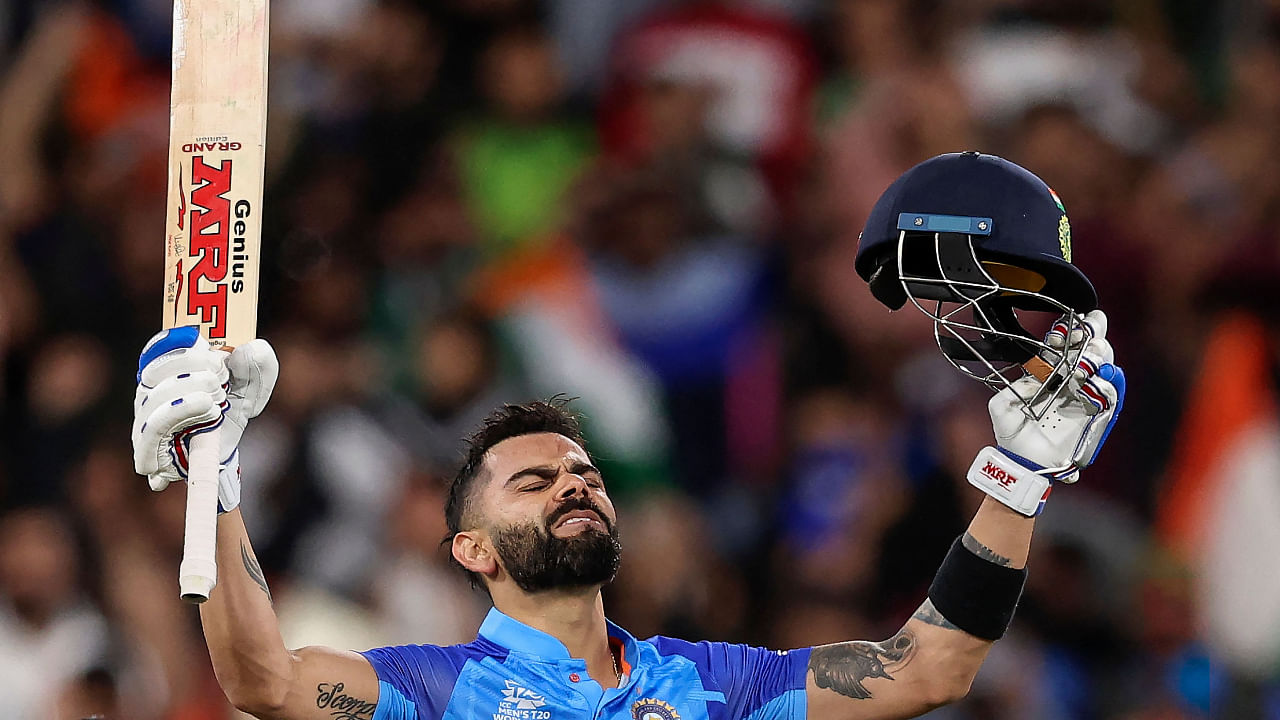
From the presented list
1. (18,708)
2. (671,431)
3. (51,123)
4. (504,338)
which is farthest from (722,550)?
(51,123)

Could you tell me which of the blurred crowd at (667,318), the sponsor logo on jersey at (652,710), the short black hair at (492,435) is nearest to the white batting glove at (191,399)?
the short black hair at (492,435)

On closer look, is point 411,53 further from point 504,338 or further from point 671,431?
point 671,431

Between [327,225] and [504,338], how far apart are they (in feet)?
3.68

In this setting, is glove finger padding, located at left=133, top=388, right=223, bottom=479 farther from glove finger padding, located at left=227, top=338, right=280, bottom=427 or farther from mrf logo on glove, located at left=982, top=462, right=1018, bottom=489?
mrf logo on glove, located at left=982, top=462, right=1018, bottom=489

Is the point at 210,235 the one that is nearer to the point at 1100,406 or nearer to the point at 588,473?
the point at 588,473

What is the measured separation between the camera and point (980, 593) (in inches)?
181

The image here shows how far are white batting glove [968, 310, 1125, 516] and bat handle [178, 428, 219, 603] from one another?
191 centimetres

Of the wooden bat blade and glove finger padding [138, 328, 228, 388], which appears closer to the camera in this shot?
glove finger padding [138, 328, 228, 388]

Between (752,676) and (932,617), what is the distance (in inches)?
20.0

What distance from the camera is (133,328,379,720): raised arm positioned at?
398 cm

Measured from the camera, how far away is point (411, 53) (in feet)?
27.6

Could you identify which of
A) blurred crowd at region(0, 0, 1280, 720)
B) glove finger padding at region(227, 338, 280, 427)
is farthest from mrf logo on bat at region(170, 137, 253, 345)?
blurred crowd at region(0, 0, 1280, 720)

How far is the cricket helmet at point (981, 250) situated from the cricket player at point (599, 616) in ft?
0.05

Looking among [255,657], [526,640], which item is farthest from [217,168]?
[526,640]
